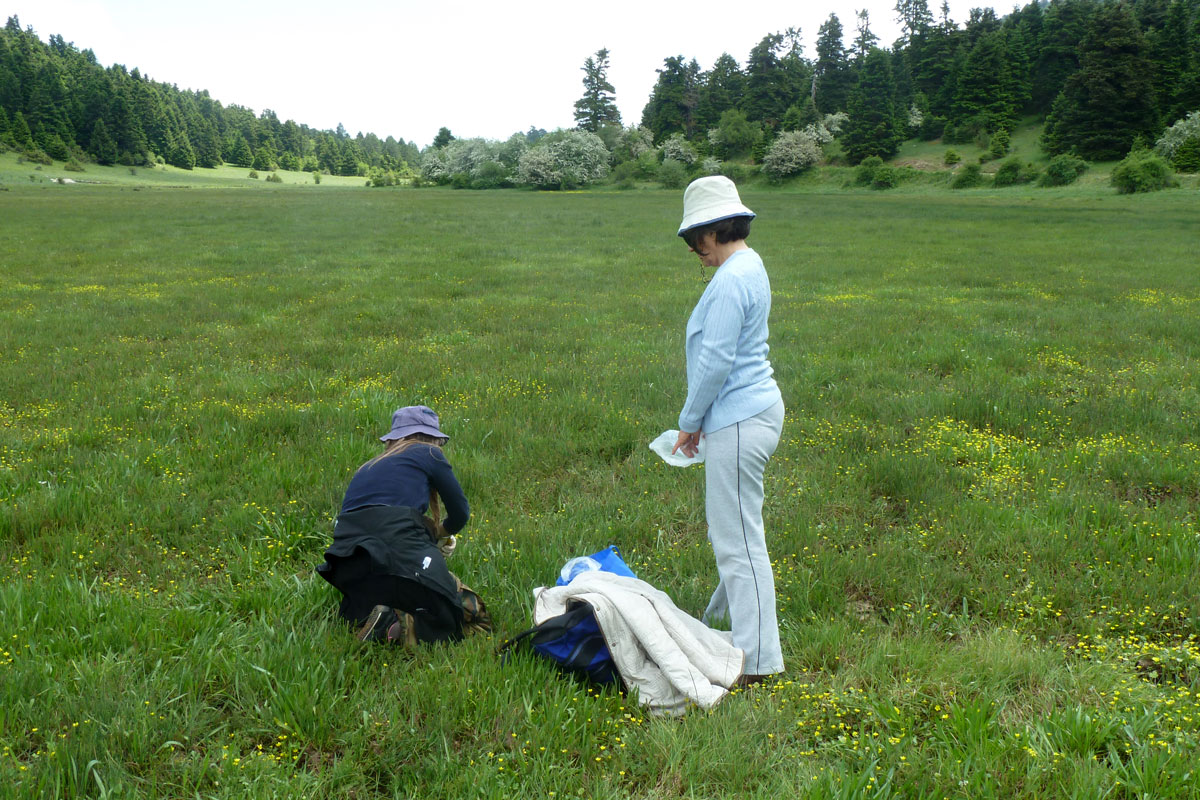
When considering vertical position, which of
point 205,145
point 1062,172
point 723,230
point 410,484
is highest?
point 205,145

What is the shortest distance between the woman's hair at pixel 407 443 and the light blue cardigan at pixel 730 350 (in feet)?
5.07

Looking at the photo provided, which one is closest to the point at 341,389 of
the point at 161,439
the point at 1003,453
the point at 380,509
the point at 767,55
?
the point at 161,439

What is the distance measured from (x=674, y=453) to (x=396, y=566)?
147 cm

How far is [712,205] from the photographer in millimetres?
3338

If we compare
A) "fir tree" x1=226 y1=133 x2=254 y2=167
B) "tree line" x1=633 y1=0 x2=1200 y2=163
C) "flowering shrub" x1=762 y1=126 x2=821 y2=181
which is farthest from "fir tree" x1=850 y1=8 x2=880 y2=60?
"fir tree" x1=226 y1=133 x2=254 y2=167

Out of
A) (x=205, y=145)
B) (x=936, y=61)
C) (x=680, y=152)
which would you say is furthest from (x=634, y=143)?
(x=205, y=145)

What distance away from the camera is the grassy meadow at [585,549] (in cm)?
290

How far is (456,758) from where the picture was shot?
2.92 meters

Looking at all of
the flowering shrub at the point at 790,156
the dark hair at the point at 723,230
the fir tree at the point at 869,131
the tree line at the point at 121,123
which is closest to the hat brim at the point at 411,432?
the dark hair at the point at 723,230

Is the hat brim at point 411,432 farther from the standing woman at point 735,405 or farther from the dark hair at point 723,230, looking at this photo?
the dark hair at point 723,230

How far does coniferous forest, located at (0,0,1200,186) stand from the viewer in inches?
2500

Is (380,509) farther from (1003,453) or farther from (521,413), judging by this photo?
(1003,453)

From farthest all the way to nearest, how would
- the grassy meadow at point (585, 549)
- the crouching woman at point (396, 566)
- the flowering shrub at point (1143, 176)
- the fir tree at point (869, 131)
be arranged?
the fir tree at point (869, 131) → the flowering shrub at point (1143, 176) → the crouching woman at point (396, 566) → the grassy meadow at point (585, 549)

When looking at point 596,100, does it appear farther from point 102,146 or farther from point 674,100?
point 102,146
